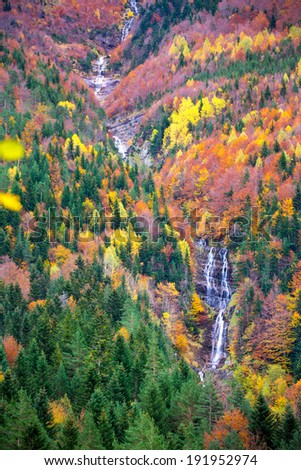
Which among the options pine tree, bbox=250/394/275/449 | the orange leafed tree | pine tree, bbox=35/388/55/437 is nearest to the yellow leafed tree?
pine tree, bbox=35/388/55/437

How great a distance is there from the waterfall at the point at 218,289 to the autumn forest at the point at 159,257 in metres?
0.24

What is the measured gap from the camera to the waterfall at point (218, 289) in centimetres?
10456

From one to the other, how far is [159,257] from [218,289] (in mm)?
12132

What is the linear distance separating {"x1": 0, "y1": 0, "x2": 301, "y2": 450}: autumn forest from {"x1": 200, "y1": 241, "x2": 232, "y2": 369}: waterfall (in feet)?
0.79

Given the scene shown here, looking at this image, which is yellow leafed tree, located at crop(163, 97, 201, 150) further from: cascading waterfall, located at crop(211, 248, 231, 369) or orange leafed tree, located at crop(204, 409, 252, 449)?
orange leafed tree, located at crop(204, 409, 252, 449)

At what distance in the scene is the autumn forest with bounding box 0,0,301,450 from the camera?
55.2 meters

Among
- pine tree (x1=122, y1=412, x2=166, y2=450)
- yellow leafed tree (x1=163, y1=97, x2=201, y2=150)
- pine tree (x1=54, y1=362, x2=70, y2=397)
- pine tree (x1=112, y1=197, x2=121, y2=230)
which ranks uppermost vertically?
yellow leafed tree (x1=163, y1=97, x2=201, y2=150)

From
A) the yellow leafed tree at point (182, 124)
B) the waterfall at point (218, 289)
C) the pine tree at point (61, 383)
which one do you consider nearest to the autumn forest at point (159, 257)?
the pine tree at point (61, 383)

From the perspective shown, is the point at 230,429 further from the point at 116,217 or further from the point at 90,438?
the point at 116,217

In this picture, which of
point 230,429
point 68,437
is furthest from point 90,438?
point 230,429

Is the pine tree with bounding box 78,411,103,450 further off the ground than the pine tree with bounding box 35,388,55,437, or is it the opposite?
the pine tree with bounding box 78,411,103,450

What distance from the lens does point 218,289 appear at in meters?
114

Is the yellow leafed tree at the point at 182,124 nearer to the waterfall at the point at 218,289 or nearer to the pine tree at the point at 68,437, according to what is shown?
the waterfall at the point at 218,289

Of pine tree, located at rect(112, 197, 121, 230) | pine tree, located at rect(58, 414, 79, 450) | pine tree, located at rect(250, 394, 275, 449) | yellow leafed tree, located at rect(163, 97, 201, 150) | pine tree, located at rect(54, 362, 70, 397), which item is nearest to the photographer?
pine tree, located at rect(58, 414, 79, 450)
